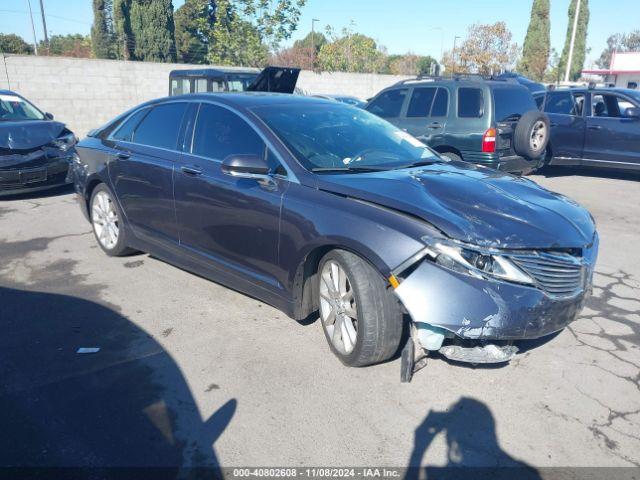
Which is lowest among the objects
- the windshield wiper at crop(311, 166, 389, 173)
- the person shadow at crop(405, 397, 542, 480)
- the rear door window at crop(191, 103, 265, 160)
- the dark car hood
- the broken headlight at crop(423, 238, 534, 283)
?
the person shadow at crop(405, 397, 542, 480)

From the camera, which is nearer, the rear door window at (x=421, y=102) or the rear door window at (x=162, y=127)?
the rear door window at (x=162, y=127)

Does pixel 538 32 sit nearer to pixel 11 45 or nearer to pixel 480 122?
pixel 11 45

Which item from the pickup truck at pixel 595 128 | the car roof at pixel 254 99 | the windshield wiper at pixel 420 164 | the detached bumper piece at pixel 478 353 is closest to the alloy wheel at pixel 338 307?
the detached bumper piece at pixel 478 353

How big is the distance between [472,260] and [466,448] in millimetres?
973

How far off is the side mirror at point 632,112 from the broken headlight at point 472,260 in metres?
8.65

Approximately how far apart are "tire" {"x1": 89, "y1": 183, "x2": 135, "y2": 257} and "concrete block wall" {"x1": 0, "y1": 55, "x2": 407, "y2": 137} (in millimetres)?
11612

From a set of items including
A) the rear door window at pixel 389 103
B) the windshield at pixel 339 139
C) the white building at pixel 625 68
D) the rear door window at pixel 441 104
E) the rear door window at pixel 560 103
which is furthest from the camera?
the white building at pixel 625 68

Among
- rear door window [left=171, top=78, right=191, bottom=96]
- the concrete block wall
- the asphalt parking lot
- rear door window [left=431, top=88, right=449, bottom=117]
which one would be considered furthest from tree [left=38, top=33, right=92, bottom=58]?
the asphalt parking lot

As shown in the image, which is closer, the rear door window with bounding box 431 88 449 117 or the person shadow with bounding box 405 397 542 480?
the person shadow with bounding box 405 397 542 480

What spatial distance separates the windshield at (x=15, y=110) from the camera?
336 inches

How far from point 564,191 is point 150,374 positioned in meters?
8.19

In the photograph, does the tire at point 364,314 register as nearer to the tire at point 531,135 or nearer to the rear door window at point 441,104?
the tire at point 531,135

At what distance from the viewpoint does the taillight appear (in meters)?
7.83

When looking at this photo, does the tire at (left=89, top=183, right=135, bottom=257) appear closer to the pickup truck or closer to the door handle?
the door handle
